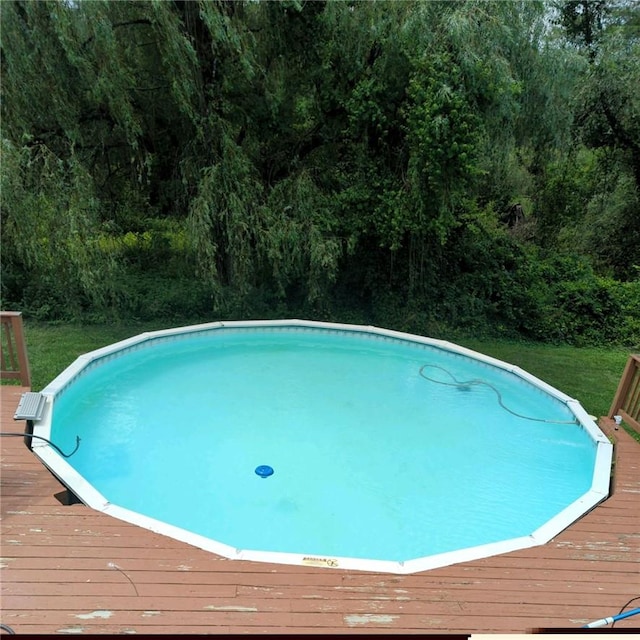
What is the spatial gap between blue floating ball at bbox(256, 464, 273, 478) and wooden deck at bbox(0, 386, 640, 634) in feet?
5.40

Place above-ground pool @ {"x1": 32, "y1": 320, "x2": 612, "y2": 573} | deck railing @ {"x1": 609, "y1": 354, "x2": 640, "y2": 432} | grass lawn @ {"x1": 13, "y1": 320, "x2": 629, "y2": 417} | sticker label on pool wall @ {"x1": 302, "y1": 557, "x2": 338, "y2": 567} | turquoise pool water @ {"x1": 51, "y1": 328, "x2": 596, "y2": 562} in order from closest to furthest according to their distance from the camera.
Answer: sticker label on pool wall @ {"x1": 302, "y1": 557, "x2": 338, "y2": 567} → above-ground pool @ {"x1": 32, "y1": 320, "x2": 612, "y2": 573} → turquoise pool water @ {"x1": 51, "y1": 328, "x2": 596, "y2": 562} → deck railing @ {"x1": 609, "y1": 354, "x2": 640, "y2": 432} → grass lawn @ {"x1": 13, "y1": 320, "x2": 629, "y2": 417}

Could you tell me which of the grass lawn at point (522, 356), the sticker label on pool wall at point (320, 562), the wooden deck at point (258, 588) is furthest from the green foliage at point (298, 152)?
the sticker label on pool wall at point (320, 562)

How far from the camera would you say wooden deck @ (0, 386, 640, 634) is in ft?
6.89

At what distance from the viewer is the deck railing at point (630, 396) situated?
3.99m

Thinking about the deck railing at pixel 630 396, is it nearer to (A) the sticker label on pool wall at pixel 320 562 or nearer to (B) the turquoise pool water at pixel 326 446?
(B) the turquoise pool water at pixel 326 446

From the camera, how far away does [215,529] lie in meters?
3.68

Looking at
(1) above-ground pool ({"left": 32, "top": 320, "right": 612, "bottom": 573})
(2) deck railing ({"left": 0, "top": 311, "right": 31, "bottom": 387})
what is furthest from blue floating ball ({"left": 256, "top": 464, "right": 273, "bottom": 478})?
(2) deck railing ({"left": 0, "top": 311, "right": 31, "bottom": 387})

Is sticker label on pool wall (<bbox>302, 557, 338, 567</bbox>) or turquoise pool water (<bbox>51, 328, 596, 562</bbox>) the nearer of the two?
sticker label on pool wall (<bbox>302, 557, 338, 567</bbox>)

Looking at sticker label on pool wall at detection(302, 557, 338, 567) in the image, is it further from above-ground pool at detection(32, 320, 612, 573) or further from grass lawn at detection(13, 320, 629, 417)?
grass lawn at detection(13, 320, 629, 417)

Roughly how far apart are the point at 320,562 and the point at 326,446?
2317 millimetres

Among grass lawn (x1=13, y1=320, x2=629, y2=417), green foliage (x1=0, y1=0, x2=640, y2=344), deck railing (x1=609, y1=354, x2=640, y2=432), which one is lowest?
grass lawn (x1=13, y1=320, x2=629, y2=417)

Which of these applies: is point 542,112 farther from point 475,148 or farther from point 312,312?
point 312,312

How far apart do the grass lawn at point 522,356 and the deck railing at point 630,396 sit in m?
1.47

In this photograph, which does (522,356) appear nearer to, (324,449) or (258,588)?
(324,449)
